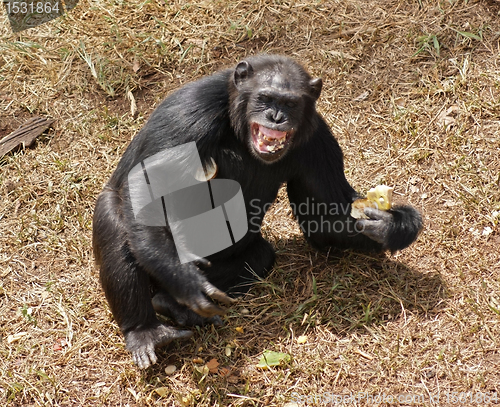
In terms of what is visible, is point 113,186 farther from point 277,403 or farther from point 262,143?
point 277,403

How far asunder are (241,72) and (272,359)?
9.93 ft

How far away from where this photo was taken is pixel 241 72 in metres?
6.87

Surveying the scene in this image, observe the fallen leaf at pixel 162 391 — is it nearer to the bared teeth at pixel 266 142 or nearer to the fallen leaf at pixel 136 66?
the bared teeth at pixel 266 142

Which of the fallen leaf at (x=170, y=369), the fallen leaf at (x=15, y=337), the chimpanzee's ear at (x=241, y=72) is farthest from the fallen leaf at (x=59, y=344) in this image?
the chimpanzee's ear at (x=241, y=72)

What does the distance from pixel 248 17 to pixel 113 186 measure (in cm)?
501

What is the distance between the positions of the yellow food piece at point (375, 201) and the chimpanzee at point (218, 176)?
9 centimetres

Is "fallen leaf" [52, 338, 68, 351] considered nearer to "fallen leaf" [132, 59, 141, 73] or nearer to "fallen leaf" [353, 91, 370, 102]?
"fallen leaf" [132, 59, 141, 73]

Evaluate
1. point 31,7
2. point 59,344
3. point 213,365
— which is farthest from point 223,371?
point 31,7

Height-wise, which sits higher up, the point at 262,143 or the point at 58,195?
the point at 262,143

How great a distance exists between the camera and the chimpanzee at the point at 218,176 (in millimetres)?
6543

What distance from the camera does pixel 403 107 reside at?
9.73 m

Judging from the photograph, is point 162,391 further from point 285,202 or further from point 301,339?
point 285,202

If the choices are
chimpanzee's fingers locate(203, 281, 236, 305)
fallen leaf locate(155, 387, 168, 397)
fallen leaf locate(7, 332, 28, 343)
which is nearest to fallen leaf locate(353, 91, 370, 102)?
chimpanzee's fingers locate(203, 281, 236, 305)

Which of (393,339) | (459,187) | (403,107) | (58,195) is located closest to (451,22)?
(403,107)
